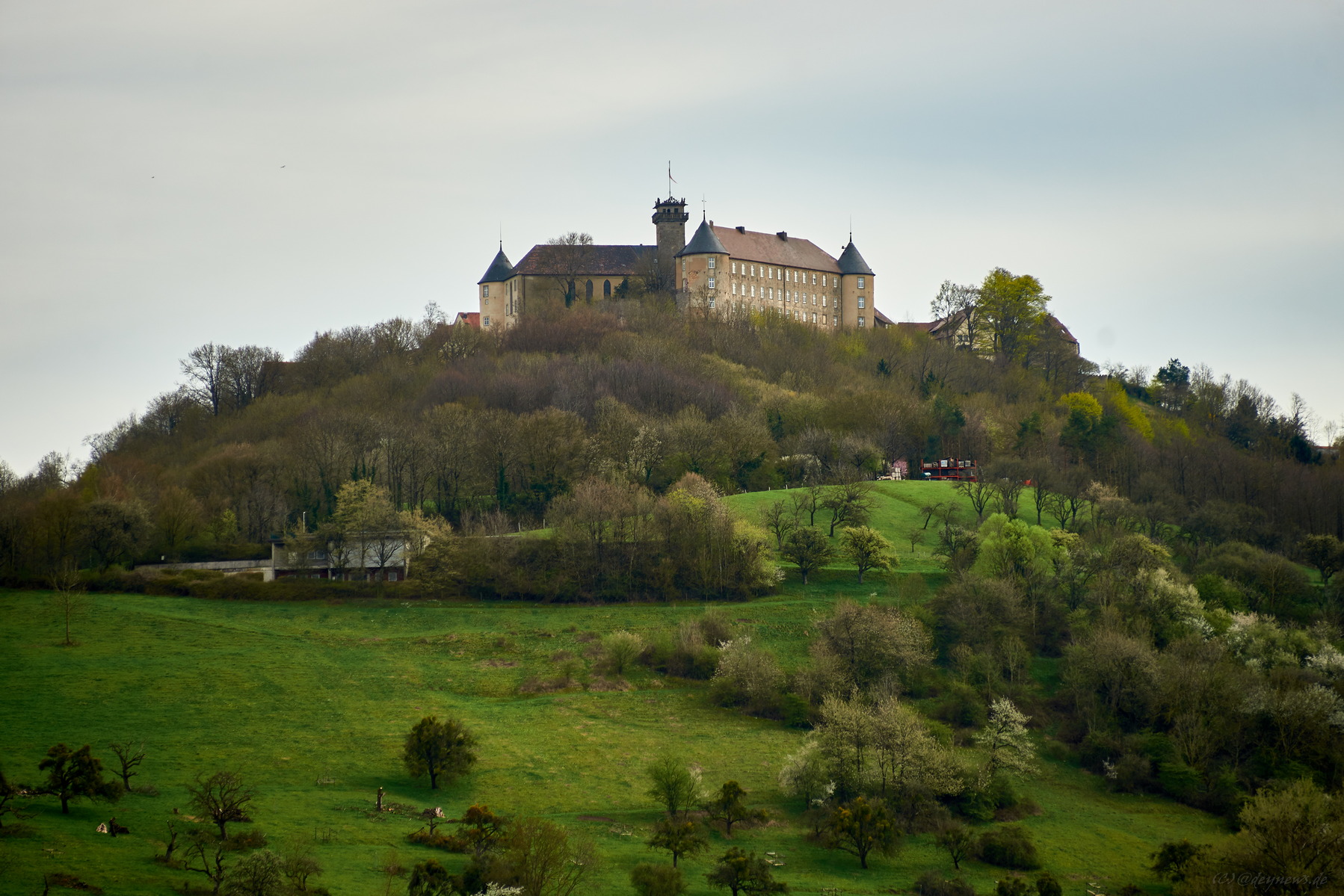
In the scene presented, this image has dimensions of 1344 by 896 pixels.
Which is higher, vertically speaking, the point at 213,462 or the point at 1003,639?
the point at 213,462

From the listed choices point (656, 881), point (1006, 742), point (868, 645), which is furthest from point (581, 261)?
point (656, 881)

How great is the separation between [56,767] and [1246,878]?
1335 inches

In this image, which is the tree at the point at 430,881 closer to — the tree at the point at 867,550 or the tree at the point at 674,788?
the tree at the point at 674,788

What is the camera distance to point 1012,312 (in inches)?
4678

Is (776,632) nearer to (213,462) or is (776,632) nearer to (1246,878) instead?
(1246,878)

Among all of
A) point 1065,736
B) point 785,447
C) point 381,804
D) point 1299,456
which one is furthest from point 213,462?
point 1299,456

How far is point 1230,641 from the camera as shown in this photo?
2308 inches

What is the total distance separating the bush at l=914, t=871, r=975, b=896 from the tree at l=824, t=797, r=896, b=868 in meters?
2.12

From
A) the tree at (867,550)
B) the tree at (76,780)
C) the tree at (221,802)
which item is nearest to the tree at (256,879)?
the tree at (221,802)

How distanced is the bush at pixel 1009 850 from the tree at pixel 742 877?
900 cm

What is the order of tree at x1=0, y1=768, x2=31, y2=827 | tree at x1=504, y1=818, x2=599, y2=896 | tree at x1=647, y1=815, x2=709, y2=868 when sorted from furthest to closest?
tree at x1=647, y1=815, x2=709, y2=868 → tree at x1=0, y1=768, x2=31, y2=827 → tree at x1=504, y1=818, x2=599, y2=896

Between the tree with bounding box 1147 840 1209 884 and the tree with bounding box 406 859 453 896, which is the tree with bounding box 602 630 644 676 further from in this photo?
the tree with bounding box 406 859 453 896

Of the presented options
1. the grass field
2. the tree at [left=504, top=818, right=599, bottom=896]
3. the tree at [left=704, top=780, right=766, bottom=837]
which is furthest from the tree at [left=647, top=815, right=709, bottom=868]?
the tree at [left=504, top=818, right=599, bottom=896]

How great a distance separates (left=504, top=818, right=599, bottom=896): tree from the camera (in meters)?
30.7
